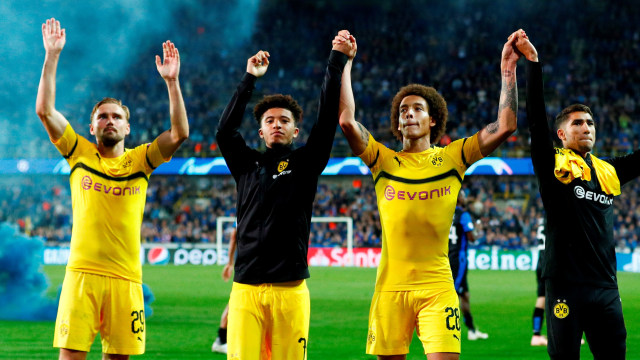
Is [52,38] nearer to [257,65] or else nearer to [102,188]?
[102,188]

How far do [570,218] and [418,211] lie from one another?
105cm

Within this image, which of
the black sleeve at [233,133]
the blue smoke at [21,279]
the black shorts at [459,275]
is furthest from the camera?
the blue smoke at [21,279]

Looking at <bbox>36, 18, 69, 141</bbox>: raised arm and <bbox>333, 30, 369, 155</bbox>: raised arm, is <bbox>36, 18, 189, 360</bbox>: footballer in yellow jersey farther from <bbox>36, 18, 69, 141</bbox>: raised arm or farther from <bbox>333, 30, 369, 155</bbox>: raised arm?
<bbox>333, 30, 369, 155</bbox>: raised arm

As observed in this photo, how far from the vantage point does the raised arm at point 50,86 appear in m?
5.86

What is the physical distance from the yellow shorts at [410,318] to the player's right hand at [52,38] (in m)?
2.98

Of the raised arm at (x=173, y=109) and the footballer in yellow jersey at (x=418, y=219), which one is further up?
the raised arm at (x=173, y=109)

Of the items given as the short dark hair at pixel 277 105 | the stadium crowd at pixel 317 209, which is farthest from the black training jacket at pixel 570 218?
the stadium crowd at pixel 317 209

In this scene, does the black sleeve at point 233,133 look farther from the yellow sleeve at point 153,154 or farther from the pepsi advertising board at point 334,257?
the pepsi advertising board at point 334,257

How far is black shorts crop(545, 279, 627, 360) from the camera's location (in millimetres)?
5414

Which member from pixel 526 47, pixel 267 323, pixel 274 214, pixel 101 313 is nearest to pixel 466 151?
pixel 526 47

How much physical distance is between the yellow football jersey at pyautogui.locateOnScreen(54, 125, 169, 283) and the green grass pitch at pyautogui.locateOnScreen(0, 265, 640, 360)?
402 centimetres

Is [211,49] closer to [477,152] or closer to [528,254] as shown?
[528,254]

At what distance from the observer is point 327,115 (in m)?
5.45

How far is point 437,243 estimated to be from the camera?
552 cm
